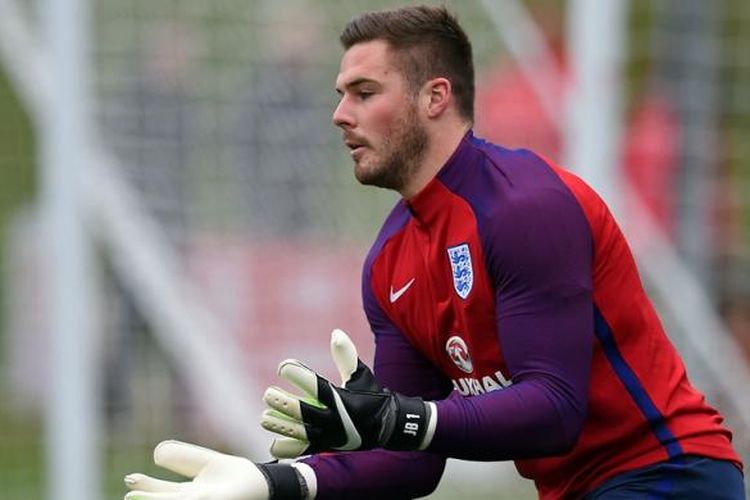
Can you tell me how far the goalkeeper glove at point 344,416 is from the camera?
4621mm

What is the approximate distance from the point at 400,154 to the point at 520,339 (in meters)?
0.55

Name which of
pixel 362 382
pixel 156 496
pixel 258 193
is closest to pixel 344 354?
pixel 362 382

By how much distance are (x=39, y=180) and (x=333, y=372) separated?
250cm

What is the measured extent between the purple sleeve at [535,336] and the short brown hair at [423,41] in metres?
0.40

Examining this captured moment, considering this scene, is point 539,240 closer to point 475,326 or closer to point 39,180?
point 475,326

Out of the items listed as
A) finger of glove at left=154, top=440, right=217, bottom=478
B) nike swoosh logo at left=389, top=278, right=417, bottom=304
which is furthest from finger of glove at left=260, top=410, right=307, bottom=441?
nike swoosh logo at left=389, top=278, right=417, bottom=304

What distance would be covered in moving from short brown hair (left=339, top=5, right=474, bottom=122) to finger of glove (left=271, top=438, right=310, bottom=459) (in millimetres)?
873

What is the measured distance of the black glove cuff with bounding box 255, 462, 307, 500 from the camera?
4947 mm

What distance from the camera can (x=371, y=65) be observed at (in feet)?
16.6

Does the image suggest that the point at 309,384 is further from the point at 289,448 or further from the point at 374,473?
the point at 374,473

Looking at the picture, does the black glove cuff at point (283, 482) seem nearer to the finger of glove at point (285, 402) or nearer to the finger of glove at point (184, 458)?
the finger of glove at point (184, 458)

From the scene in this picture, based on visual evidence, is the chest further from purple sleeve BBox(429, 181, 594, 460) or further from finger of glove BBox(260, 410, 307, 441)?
finger of glove BBox(260, 410, 307, 441)

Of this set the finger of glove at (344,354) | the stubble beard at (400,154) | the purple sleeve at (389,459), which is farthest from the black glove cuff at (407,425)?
the stubble beard at (400,154)

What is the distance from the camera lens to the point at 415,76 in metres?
5.07
